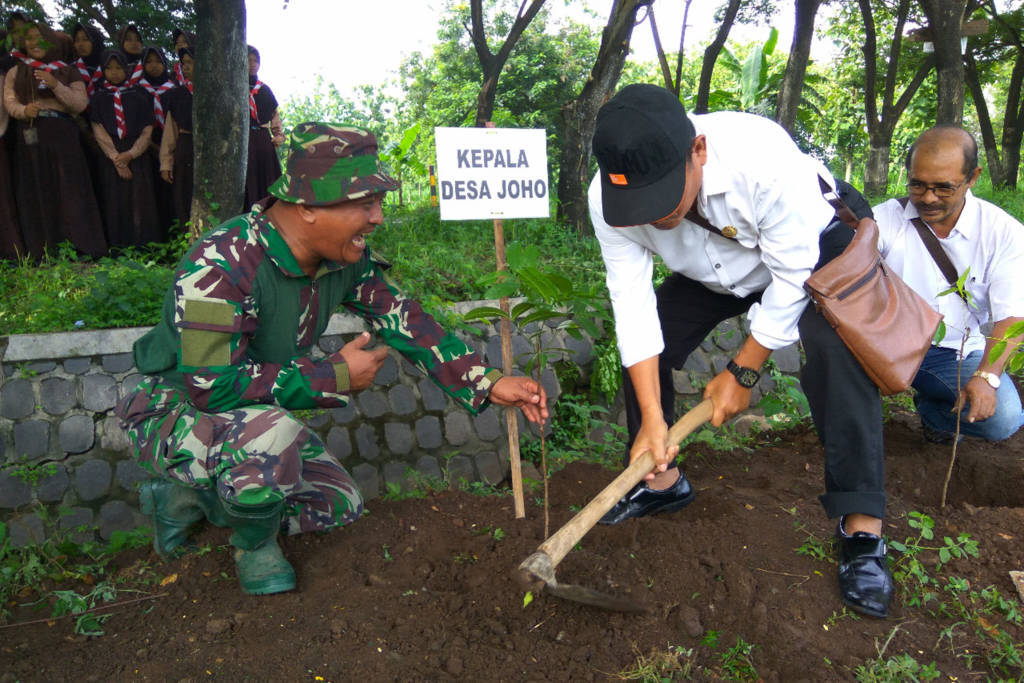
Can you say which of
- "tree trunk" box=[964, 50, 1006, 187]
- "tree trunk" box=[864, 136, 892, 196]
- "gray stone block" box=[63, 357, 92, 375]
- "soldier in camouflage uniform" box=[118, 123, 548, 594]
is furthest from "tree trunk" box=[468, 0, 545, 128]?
"tree trunk" box=[964, 50, 1006, 187]

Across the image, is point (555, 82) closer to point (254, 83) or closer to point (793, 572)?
point (254, 83)

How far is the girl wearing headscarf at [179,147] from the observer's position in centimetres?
553

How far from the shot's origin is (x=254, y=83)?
5.76 metres

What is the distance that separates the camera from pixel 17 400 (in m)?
3.25

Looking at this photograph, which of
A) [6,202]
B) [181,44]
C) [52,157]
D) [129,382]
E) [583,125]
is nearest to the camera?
[129,382]

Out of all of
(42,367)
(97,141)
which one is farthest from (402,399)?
(97,141)

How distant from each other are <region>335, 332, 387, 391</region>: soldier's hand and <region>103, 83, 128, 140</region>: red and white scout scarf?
13.5 feet

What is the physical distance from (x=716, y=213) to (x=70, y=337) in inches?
114

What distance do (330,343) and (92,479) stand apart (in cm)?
121

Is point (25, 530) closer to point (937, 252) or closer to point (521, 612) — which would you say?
point (521, 612)

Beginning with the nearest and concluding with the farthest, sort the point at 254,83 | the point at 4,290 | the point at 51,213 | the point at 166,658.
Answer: the point at 166,658 → the point at 4,290 → the point at 51,213 → the point at 254,83

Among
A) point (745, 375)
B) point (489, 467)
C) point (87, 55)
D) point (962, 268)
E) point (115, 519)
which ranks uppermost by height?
point (87, 55)

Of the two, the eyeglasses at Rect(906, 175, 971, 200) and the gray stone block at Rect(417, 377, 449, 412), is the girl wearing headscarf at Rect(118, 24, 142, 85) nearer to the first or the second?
the gray stone block at Rect(417, 377, 449, 412)

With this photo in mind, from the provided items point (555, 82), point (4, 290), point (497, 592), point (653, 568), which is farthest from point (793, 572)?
point (555, 82)
